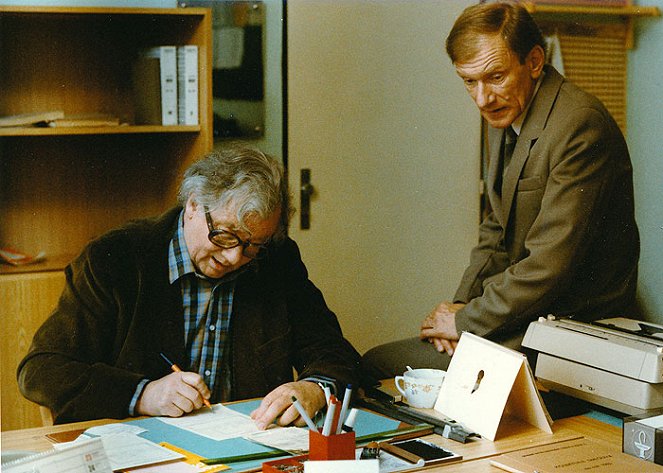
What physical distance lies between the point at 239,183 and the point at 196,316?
355 millimetres

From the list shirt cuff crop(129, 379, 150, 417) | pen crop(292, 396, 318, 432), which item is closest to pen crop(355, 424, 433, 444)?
pen crop(292, 396, 318, 432)

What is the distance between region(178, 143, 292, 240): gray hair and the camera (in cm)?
192

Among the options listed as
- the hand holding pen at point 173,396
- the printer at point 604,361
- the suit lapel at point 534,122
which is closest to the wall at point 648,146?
the suit lapel at point 534,122

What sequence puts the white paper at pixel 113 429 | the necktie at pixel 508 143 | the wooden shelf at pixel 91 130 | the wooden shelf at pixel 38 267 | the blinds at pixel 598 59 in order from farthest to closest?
the blinds at pixel 598 59 → the wooden shelf at pixel 38 267 → the wooden shelf at pixel 91 130 → the necktie at pixel 508 143 → the white paper at pixel 113 429

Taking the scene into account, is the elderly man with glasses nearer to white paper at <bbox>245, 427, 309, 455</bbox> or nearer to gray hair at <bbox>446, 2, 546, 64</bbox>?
white paper at <bbox>245, 427, 309, 455</bbox>

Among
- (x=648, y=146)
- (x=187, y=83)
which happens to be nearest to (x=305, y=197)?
(x=187, y=83)

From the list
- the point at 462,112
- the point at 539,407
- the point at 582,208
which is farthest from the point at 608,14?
the point at 539,407

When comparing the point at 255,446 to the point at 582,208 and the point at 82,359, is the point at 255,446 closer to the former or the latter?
the point at 82,359

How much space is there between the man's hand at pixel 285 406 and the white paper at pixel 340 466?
0.32 metres

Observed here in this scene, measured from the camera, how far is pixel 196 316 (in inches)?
81.4

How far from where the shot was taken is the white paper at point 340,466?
1.35 meters

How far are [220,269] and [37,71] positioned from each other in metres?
1.49

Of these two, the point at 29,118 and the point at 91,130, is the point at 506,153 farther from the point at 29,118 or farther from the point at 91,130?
the point at 29,118

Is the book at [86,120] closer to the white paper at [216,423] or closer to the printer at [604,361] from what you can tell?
the white paper at [216,423]
